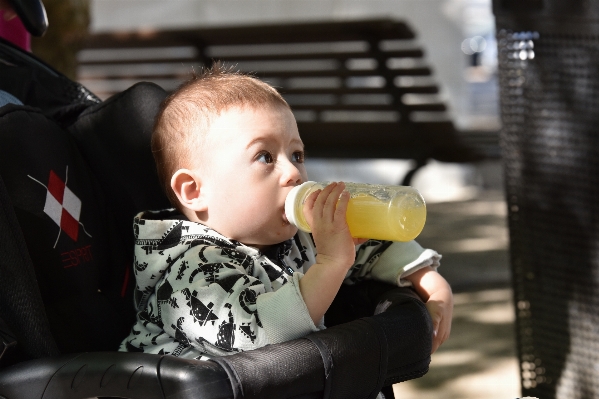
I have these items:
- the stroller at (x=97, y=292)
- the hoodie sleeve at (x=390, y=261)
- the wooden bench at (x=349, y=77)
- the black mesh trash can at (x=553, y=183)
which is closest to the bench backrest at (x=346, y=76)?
the wooden bench at (x=349, y=77)

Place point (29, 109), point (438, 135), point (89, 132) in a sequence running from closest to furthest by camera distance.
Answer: point (29, 109), point (89, 132), point (438, 135)

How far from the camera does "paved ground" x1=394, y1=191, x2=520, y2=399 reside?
2.85 meters

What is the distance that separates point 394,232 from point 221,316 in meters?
0.30

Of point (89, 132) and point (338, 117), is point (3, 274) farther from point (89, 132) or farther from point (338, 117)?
point (338, 117)

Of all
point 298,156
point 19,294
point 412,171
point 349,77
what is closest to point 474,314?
point 412,171

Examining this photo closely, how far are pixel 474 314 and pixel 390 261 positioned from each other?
210 cm

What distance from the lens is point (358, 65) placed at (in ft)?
19.8

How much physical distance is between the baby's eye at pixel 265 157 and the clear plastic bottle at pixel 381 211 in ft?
0.39

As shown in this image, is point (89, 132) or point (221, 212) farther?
point (89, 132)

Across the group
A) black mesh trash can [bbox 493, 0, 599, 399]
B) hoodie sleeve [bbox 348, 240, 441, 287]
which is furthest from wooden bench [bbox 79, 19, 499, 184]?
hoodie sleeve [bbox 348, 240, 441, 287]

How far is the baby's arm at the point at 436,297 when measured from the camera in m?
1.53

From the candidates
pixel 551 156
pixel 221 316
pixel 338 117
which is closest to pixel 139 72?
pixel 338 117

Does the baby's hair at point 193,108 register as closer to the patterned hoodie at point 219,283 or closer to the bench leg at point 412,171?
the patterned hoodie at point 219,283

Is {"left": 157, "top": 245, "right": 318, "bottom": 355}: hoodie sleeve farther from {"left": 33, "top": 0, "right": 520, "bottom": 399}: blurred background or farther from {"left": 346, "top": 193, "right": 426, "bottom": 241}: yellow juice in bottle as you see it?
{"left": 33, "top": 0, "right": 520, "bottom": 399}: blurred background
